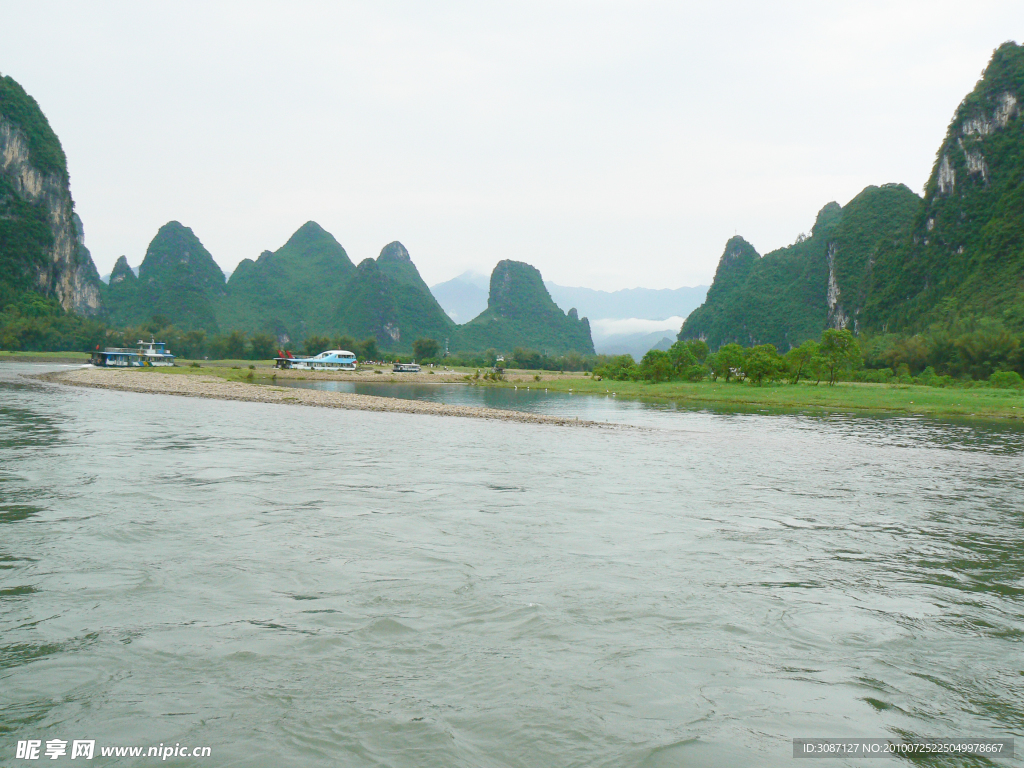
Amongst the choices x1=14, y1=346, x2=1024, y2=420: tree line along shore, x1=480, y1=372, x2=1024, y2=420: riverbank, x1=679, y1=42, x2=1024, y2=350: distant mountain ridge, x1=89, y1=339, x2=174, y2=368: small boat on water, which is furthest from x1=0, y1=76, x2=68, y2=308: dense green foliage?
x1=679, y1=42, x2=1024, y2=350: distant mountain ridge

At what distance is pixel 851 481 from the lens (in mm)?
17641

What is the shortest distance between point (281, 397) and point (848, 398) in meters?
45.7

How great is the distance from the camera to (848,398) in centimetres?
5084

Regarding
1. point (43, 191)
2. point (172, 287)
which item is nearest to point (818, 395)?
point (43, 191)

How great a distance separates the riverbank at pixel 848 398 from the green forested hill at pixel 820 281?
94.4m

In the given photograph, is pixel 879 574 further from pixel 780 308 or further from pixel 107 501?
pixel 780 308

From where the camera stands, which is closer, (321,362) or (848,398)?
(848,398)

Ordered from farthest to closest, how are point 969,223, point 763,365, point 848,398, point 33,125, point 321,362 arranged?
point 33,125, point 969,223, point 321,362, point 763,365, point 848,398

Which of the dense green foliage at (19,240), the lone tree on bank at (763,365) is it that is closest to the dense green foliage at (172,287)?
the dense green foliage at (19,240)

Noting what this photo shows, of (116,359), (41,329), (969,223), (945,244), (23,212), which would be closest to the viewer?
(116,359)

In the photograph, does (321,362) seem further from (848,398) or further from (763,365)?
(848,398)

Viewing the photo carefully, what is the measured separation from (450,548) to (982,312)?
10259cm

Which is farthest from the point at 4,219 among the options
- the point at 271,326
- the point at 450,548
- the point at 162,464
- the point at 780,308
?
the point at 780,308

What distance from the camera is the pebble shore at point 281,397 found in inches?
1474
